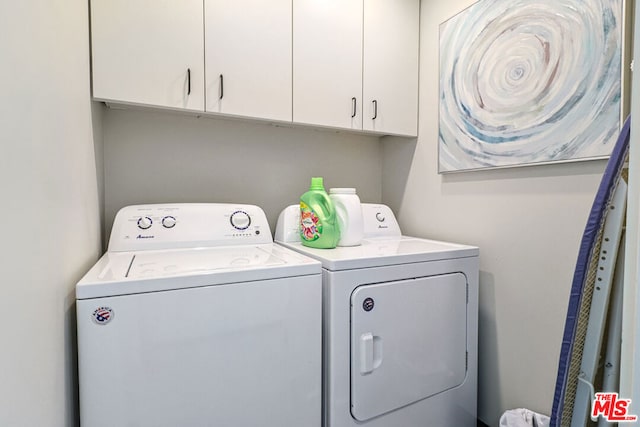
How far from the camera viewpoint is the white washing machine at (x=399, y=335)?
1.19m

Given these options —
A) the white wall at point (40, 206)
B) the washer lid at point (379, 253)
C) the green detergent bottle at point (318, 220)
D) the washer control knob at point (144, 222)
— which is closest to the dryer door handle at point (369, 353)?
the washer lid at point (379, 253)

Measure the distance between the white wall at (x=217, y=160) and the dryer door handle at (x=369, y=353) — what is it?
95 centimetres

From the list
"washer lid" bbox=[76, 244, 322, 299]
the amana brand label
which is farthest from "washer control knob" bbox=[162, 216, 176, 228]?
the amana brand label

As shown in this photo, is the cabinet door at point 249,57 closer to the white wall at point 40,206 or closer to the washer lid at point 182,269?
the white wall at point 40,206

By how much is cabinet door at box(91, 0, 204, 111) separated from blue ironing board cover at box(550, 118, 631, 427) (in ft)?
4.96

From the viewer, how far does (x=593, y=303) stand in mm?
1048

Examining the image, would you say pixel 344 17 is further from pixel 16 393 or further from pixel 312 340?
pixel 16 393

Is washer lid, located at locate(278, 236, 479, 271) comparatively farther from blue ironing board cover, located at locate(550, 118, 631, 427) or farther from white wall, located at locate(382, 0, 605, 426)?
blue ironing board cover, located at locate(550, 118, 631, 427)

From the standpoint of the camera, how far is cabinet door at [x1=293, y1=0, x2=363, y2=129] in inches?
62.7

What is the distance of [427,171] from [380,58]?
0.71 m

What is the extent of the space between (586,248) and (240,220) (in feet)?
4.54

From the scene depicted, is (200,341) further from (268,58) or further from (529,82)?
(529,82)

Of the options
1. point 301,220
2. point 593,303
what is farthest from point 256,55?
point 593,303

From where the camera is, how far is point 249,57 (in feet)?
4.85
